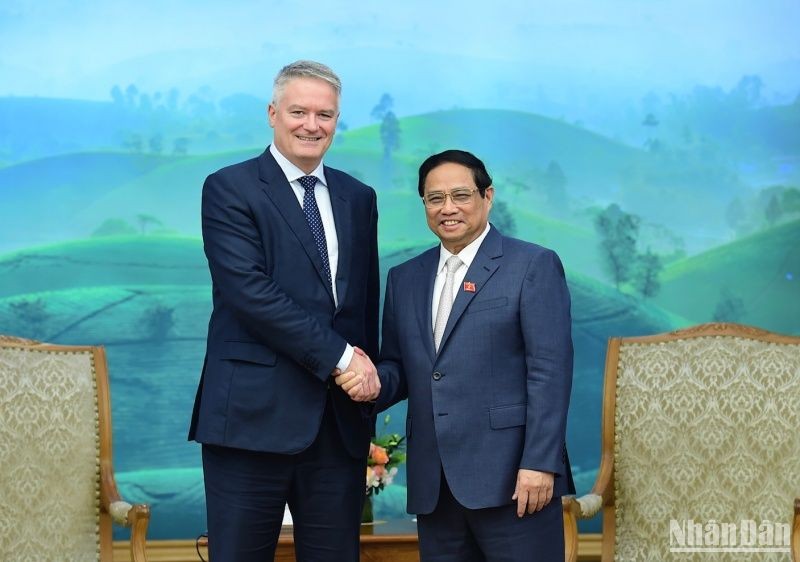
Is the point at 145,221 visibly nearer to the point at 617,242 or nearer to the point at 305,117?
the point at 617,242

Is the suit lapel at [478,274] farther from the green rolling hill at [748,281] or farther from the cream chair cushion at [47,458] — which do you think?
the green rolling hill at [748,281]

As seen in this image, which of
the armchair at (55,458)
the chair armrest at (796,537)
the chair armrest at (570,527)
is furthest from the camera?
the armchair at (55,458)

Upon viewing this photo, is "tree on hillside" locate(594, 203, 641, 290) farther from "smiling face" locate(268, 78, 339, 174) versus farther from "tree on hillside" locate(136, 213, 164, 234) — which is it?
"smiling face" locate(268, 78, 339, 174)

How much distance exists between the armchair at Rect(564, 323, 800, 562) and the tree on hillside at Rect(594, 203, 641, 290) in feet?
3.78

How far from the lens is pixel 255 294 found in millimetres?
2371

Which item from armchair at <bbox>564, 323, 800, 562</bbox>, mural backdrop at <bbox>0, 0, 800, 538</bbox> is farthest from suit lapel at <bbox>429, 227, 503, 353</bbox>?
mural backdrop at <bbox>0, 0, 800, 538</bbox>

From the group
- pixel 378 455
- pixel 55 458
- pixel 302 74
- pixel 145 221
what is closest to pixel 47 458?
pixel 55 458

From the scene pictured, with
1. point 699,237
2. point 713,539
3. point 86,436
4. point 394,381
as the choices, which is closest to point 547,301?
point 394,381

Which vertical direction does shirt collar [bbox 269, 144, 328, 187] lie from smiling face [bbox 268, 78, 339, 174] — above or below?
below

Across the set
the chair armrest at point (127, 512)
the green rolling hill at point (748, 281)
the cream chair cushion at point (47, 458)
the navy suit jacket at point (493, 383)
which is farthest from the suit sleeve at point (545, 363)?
the green rolling hill at point (748, 281)

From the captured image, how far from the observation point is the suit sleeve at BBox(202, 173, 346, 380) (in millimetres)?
2367

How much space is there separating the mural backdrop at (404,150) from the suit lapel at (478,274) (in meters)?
2.01

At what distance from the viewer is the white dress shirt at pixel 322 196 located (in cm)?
252

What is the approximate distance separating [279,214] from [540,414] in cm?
75
